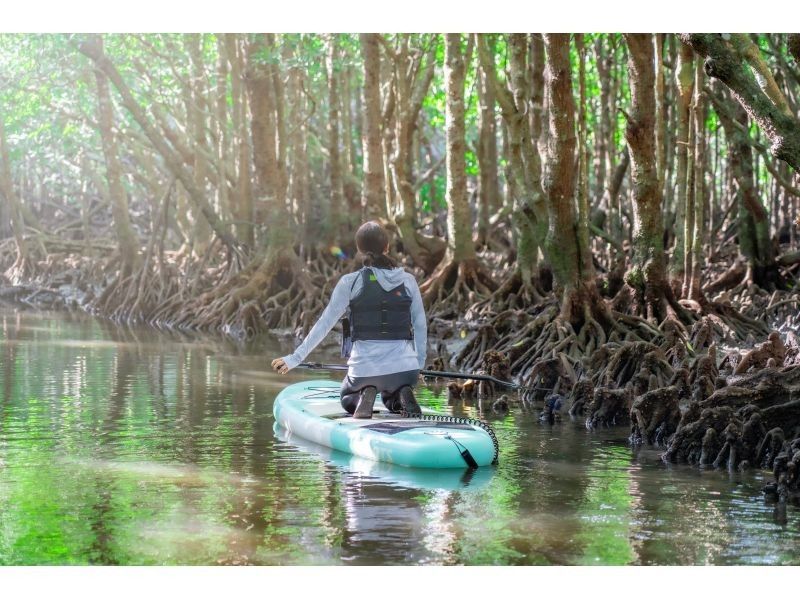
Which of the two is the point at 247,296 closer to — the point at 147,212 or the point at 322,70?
the point at 322,70

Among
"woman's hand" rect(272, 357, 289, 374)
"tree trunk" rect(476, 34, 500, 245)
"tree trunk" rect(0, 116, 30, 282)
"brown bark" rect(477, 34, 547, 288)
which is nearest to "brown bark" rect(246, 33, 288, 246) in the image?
"tree trunk" rect(476, 34, 500, 245)

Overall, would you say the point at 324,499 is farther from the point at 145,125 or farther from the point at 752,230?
the point at 145,125

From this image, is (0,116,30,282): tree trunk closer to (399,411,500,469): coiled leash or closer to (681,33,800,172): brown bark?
(399,411,500,469): coiled leash

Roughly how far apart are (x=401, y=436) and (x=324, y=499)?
1071 millimetres

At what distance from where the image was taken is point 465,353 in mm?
12977

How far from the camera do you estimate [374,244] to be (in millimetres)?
8117

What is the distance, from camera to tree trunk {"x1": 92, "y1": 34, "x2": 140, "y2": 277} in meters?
21.0

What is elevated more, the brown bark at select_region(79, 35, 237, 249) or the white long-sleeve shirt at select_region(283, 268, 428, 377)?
Result: the brown bark at select_region(79, 35, 237, 249)

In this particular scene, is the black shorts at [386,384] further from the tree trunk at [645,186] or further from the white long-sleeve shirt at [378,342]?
the tree trunk at [645,186]

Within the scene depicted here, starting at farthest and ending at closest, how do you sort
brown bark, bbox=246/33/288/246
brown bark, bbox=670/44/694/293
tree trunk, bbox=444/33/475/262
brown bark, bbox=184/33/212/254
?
brown bark, bbox=184/33/212/254 → brown bark, bbox=246/33/288/246 → tree trunk, bbox=444/33/475/262 → brown bark, bbox=670/44/694/293

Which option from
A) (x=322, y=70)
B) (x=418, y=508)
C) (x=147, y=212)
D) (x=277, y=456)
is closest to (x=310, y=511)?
(x=418, y=508)

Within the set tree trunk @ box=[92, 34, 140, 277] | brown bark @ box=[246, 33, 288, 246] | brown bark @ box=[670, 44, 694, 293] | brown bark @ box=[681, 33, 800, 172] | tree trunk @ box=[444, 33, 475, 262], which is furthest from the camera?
tree trunk @ box=[92, 34, 140, 277]

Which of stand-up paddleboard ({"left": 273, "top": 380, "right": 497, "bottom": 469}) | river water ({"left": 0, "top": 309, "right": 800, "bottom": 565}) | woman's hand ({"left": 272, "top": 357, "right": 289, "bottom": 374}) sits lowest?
river water ({"left": 0, "top": 309, "right": 800, "bottom": 565})

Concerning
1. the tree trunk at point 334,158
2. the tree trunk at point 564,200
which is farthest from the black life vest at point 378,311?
the tree trunk at point 334,158
